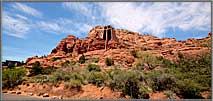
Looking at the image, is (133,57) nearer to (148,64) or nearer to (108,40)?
(148,64)

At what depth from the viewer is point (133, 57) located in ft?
88.5

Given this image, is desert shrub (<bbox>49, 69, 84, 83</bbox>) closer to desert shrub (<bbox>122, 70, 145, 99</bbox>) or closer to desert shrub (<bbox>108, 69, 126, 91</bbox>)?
desert shrub (<bbox>108, 69, 126, 91</bbox>)

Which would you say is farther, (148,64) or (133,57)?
(133,57)

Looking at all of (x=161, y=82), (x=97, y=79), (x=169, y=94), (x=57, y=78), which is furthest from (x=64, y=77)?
(x=169, y=94)

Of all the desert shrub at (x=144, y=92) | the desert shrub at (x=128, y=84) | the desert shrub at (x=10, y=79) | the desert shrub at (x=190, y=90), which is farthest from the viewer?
the desert shrub at (x=10, y=79)

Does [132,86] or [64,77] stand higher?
[64,77]

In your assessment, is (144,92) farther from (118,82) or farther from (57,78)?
(57,78)

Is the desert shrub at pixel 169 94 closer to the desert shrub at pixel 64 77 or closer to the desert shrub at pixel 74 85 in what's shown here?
the desert shrub at pixel 74 85

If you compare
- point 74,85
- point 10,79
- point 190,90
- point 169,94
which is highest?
point 10,79

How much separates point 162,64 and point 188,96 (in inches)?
259

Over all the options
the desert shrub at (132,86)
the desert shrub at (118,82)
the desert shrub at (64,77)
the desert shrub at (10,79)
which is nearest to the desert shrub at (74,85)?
the desert shrub at (64,77)

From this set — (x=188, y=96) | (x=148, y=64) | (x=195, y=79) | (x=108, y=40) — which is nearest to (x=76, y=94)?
(x=188, y=96)

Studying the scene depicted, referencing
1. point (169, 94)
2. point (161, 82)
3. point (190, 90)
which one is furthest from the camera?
point (161, 82)

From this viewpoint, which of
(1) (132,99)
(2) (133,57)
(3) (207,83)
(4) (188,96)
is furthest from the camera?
(2) (133,57)
